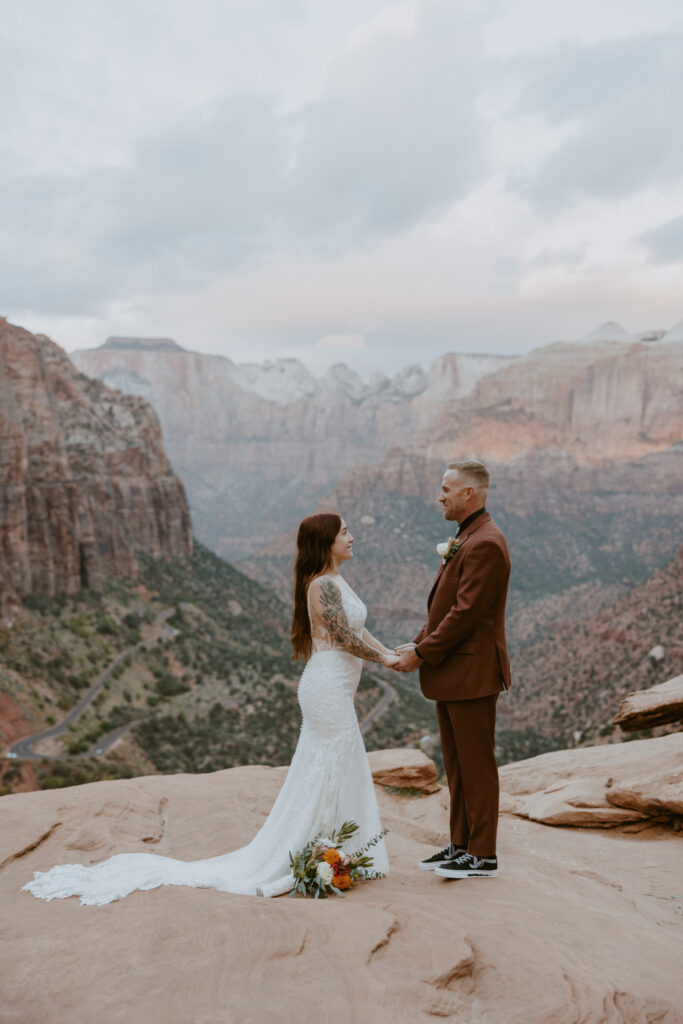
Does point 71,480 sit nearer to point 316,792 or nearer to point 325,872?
point 316,792

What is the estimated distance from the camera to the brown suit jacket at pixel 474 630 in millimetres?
5824

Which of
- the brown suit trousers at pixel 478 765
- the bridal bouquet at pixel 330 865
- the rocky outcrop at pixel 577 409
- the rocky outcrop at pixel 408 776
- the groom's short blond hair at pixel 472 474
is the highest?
the rocky outcrop at pixel 577 409

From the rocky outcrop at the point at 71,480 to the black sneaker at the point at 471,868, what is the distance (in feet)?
120

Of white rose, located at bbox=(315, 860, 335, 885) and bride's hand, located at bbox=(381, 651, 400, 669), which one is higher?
bride's hand, located at bbox=(381, 651, 400, 669)

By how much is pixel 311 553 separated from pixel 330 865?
2638mm

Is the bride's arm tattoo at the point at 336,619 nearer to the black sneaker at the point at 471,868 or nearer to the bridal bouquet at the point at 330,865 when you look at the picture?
the bridal bouquet at the point at 330,865

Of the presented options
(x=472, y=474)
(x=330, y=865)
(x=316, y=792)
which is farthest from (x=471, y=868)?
(x=472, y=474)

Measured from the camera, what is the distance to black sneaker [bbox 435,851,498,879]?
6.06 m

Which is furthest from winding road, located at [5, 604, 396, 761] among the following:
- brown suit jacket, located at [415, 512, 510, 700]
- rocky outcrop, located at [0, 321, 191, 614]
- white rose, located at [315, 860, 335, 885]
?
brown suit jacket, located at [415, 512, 510, 700]

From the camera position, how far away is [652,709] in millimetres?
9641

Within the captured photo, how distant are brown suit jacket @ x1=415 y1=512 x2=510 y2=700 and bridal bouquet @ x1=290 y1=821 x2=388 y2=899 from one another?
4.94ft

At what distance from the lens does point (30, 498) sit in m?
44.1

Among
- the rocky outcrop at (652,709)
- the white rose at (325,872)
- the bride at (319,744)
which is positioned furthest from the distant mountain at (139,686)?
the white rose at (325,872)

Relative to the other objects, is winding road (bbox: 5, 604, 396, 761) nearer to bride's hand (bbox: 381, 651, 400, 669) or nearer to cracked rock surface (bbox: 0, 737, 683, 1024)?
cracked rock surface (bbox: 0, 737, 683, 1024)
